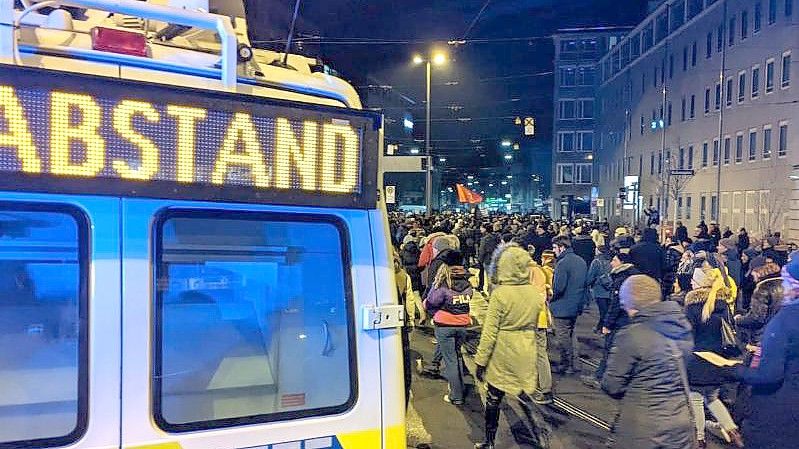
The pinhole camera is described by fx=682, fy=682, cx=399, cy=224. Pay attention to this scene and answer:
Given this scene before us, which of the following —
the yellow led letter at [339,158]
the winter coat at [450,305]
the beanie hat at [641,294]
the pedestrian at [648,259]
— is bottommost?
the winter coat at [450,305]

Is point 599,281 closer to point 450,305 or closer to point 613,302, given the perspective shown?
point 613,302

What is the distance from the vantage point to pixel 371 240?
2.46 m

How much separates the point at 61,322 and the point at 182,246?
1.33 ft

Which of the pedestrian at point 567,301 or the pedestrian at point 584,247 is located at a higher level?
the pedestrian at point 584,247

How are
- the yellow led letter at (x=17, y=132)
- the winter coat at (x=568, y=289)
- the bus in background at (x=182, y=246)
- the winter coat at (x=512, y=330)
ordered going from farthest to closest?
the winter coat at (x=568, y=289) < the winter coat at (x=512, y=330) < the bus in background at (x=182, y=246) < the yellow led letter at (x=17, y=132)

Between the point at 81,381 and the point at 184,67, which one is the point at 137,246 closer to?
the point at 81,381

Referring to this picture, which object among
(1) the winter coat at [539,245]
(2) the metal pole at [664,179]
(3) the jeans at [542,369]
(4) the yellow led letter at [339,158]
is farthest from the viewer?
(2) the metal pole at [664,179]

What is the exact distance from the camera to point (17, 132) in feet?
5.90

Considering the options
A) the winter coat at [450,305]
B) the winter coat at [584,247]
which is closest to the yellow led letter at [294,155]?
the winter coat at [450,305]

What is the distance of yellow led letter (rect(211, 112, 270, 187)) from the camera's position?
6.79 ft

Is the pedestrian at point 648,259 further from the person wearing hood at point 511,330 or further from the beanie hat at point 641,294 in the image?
A: the beanie hat at point 641,294

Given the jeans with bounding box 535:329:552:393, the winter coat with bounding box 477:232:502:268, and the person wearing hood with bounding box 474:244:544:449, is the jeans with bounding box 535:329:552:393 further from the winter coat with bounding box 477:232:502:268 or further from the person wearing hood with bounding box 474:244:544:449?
the winter coat with bounding box 477:232:502:268

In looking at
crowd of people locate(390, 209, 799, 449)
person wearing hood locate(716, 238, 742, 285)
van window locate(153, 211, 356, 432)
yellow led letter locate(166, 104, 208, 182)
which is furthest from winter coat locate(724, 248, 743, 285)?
yellow led letter locate(166, 104, 208, 182)

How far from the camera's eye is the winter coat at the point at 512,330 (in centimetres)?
574
